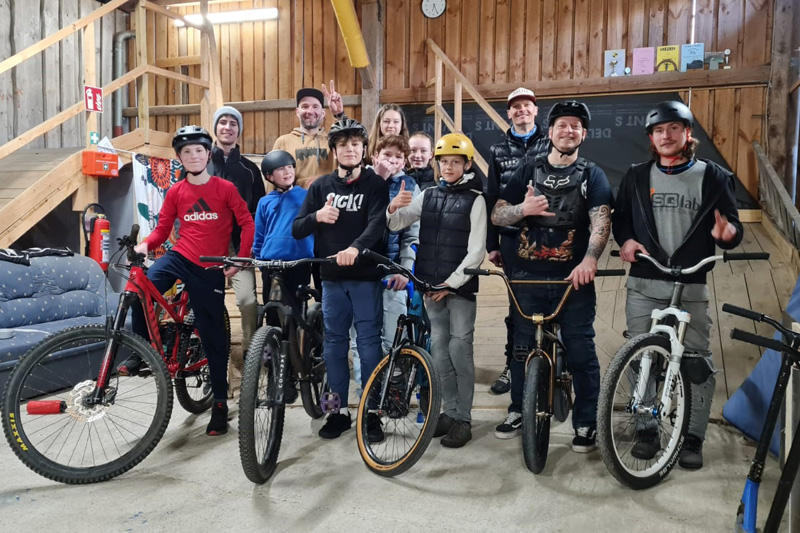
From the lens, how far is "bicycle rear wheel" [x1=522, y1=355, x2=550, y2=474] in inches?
92.1

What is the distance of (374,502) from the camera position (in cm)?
221

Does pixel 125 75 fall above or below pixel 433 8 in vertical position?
below

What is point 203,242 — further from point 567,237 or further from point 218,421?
point 567,237

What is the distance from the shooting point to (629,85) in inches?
268

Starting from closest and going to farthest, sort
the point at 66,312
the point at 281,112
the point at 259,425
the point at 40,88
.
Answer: the point at 259,425
the point at 66,312
the point at 40,88
the point at 281,112

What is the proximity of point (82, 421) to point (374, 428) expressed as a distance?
127 centimetres

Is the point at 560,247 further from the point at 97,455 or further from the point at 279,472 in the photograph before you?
the point at 97,455

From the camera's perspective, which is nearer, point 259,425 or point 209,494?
point 209,494

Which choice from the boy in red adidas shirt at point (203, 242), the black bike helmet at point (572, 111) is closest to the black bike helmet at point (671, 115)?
the black bike helmet at point (572, 111)

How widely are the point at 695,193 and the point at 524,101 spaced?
1.10 metres

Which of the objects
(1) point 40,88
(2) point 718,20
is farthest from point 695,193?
(1) point 40,88

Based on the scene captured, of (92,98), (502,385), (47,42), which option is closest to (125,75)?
(92,98)

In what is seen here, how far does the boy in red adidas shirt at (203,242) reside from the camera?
2871 millimetres

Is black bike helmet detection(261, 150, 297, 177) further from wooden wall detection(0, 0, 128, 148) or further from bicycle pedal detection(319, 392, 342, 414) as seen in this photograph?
wooden wall detection(0, 0, 128, 148)
